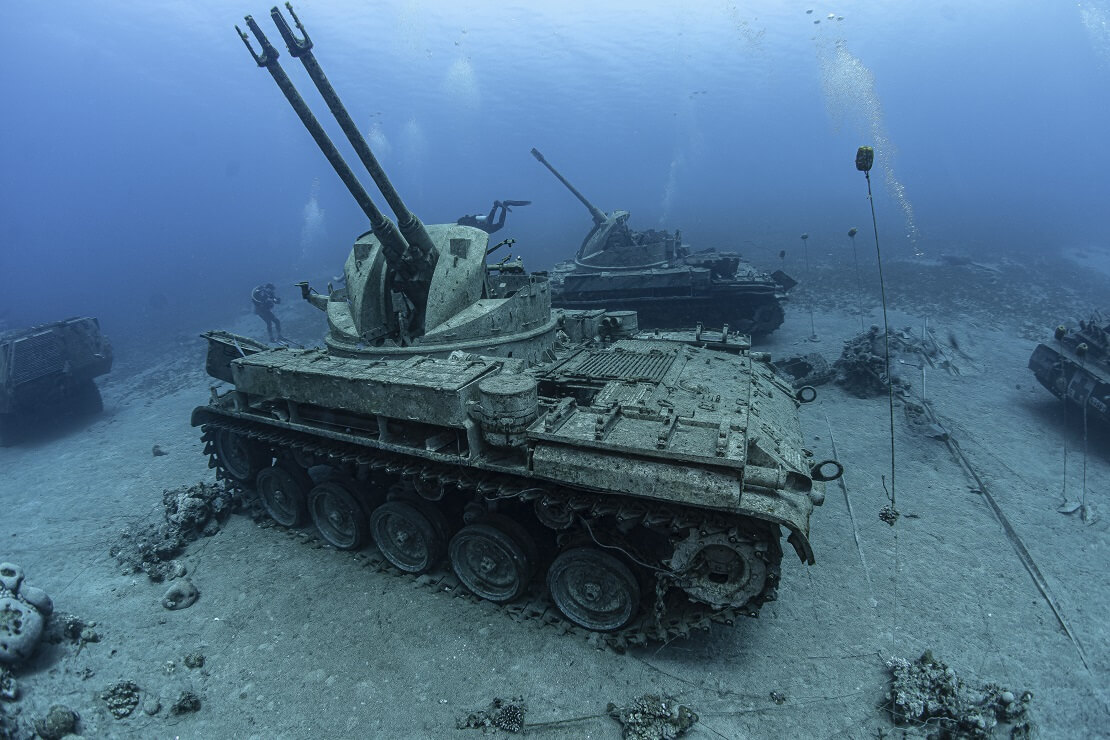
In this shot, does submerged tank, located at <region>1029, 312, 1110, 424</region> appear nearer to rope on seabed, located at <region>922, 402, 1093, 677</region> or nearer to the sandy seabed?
the sandy seabed

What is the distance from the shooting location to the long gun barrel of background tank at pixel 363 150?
5961 millimetres

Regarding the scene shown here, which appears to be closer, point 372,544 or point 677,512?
point 677,512

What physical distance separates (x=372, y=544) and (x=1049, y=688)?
7742mm

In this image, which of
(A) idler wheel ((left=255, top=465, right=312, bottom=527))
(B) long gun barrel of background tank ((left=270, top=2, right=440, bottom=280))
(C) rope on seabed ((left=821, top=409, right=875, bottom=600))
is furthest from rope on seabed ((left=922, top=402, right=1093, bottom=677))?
(A) idler wheel ((left=255, top=465, right=312, bottom=527))

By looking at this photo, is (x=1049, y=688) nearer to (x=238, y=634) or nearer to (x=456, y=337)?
(x=456, y=337)

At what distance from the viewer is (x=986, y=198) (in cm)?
6219

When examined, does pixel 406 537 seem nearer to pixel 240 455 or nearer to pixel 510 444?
pixel 510 444

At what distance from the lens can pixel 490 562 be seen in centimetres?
629

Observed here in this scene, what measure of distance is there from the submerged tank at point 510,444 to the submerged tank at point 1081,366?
6.21 meters

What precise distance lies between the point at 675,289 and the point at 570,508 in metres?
12.6

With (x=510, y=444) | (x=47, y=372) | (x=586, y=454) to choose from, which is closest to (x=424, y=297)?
(x=510, y=444)

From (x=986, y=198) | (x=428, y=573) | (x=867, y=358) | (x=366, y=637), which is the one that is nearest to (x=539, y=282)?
(x=428, y=573)

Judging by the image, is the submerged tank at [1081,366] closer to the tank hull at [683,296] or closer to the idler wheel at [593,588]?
the tank hull at [683,296]

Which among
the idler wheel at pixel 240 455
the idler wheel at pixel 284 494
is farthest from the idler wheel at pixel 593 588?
the idler wheel at pixel 240 455
